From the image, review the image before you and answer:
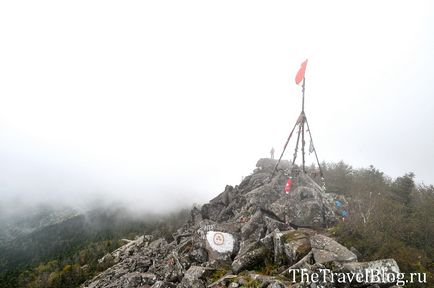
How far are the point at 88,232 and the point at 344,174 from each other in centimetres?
18394

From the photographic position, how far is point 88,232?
564 feet

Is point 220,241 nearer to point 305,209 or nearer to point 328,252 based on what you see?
point 305,209

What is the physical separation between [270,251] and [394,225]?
724 centimetres

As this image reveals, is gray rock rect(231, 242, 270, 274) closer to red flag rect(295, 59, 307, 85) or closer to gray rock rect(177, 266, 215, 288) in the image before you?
gray rock rect(177, 266, 215, 288)

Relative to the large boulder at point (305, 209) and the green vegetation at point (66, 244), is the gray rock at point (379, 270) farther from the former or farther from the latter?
the green vegetation at point (66, 244)

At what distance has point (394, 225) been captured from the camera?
14.5 m

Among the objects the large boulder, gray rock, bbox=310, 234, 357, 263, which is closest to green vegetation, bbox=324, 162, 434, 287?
the large boulder

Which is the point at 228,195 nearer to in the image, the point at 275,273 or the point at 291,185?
the point at 291,185

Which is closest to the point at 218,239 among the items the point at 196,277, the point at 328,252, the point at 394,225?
the point at 196,277

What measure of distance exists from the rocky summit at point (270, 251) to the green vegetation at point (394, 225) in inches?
45.3

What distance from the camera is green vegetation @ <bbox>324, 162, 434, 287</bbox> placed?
1214 centimetres

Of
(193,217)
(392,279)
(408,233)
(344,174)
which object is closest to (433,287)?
(392,279)

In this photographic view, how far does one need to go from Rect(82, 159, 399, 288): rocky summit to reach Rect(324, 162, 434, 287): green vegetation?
3.77ft

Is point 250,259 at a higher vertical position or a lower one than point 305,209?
lower
